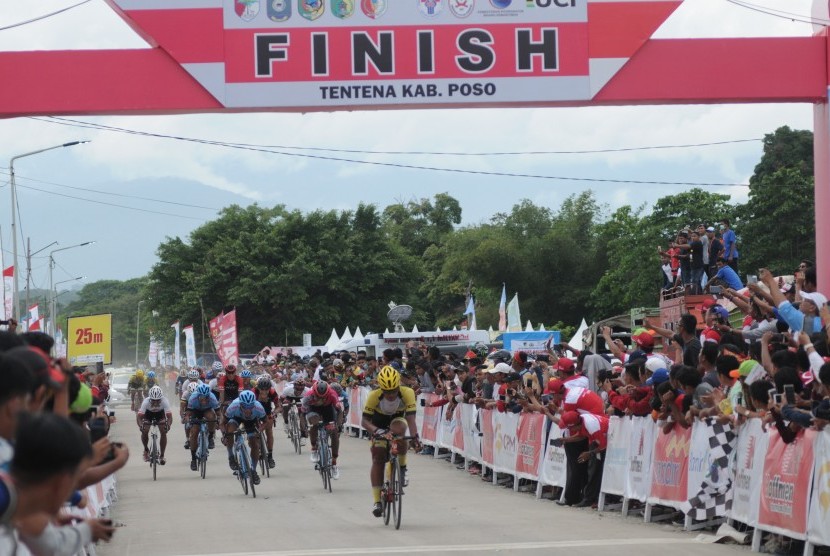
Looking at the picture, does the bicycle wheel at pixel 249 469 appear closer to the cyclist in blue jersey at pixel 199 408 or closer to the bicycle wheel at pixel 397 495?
the cyclist in blue jersey at pixel 199 408

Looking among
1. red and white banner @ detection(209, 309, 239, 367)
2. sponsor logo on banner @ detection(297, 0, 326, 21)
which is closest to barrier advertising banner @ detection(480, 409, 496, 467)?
sponsor logo on banner @ detection(297, 0, 326, 21)

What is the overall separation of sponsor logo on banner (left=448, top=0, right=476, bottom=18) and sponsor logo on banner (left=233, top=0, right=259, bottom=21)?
246cm

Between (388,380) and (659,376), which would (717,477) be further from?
(388,380)

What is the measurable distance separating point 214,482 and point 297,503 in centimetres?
460

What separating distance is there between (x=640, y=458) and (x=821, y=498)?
167 inches

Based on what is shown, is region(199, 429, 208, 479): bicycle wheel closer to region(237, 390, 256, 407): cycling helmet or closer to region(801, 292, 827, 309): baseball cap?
region(237, 390, 256, 407): cycling helmet

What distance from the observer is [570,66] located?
16641 mm

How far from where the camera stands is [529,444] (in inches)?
706

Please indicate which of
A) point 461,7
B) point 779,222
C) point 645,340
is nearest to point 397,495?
point 645,340

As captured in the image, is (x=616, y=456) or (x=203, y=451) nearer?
(x=616, y=456)

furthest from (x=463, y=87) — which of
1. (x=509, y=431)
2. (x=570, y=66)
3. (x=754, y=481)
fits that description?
(x=754, y=481)

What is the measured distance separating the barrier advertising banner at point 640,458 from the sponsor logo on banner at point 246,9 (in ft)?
22.8

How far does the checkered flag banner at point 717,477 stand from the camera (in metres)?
12.2

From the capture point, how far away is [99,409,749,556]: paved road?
1215cm
